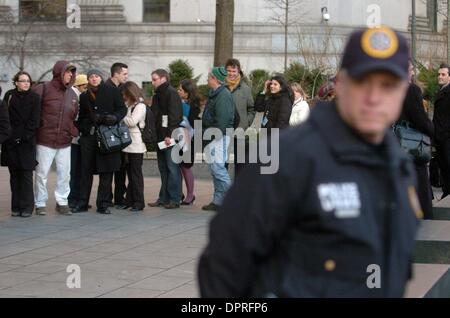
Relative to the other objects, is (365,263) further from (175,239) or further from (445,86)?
(445,86)

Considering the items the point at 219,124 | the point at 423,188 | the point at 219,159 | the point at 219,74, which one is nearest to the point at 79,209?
the point at 219,159

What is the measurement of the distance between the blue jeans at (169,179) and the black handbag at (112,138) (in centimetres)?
84

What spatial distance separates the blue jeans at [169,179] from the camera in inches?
523

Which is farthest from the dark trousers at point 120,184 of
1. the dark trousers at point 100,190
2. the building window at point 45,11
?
the building window at point 45,11

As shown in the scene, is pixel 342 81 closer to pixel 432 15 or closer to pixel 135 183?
pixel 135 183

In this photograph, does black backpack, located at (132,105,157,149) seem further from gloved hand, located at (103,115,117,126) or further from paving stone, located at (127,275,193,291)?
paving stone, located at (127,275,193,291)

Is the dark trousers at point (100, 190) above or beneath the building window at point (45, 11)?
beneath

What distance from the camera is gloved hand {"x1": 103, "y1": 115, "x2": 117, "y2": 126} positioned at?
12.4 m

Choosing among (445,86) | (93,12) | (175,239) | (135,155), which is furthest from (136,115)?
(93,12)

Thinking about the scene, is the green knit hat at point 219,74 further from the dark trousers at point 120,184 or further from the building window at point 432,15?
the building window at point 432,15

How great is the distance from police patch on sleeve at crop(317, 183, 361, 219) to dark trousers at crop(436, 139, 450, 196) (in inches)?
366

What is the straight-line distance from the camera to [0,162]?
12.5 meters

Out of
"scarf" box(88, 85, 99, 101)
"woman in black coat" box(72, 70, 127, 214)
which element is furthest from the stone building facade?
"woman in black coat" box(72, 70, 127, 214)

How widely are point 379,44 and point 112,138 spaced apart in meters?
9.87
